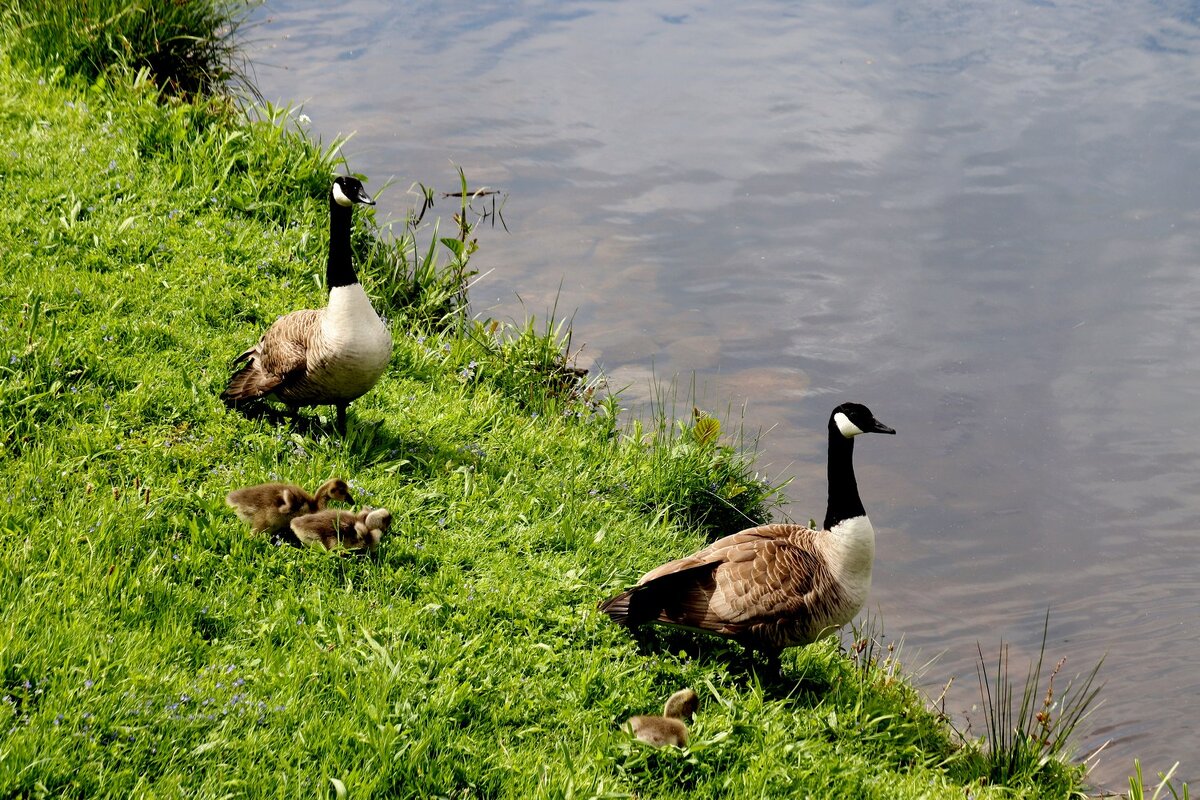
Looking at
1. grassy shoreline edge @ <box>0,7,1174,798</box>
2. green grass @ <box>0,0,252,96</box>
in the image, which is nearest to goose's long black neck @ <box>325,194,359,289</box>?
grassy shoreline edge @ <box>0,7,1174,798</box>

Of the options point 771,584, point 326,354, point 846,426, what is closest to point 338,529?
point 326,354

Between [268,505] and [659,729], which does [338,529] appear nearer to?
[268,505]

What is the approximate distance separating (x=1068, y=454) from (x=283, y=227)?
6821 mm

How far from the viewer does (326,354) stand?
588cm

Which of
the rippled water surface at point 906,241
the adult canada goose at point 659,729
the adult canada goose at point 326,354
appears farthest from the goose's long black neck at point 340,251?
the rippled water surface at point 906,241

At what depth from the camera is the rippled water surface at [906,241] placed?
8070 mm

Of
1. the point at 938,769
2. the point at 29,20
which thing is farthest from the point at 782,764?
the point at 29,20

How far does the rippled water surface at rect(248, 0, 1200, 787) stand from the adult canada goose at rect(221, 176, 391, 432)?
3.48 metres

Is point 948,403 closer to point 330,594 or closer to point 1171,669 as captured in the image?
point 1171,669

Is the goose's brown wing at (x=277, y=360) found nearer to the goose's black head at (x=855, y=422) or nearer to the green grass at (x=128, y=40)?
the goose's black head at (x=855, y=422)

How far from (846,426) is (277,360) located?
3.19 m

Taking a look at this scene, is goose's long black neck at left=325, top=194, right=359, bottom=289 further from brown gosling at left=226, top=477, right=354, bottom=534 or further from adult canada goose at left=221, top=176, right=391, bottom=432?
brown gosling at left=226, top=477, right=354, bottom=534

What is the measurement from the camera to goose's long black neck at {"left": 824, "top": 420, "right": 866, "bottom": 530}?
567 centimetres

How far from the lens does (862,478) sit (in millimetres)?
8930
